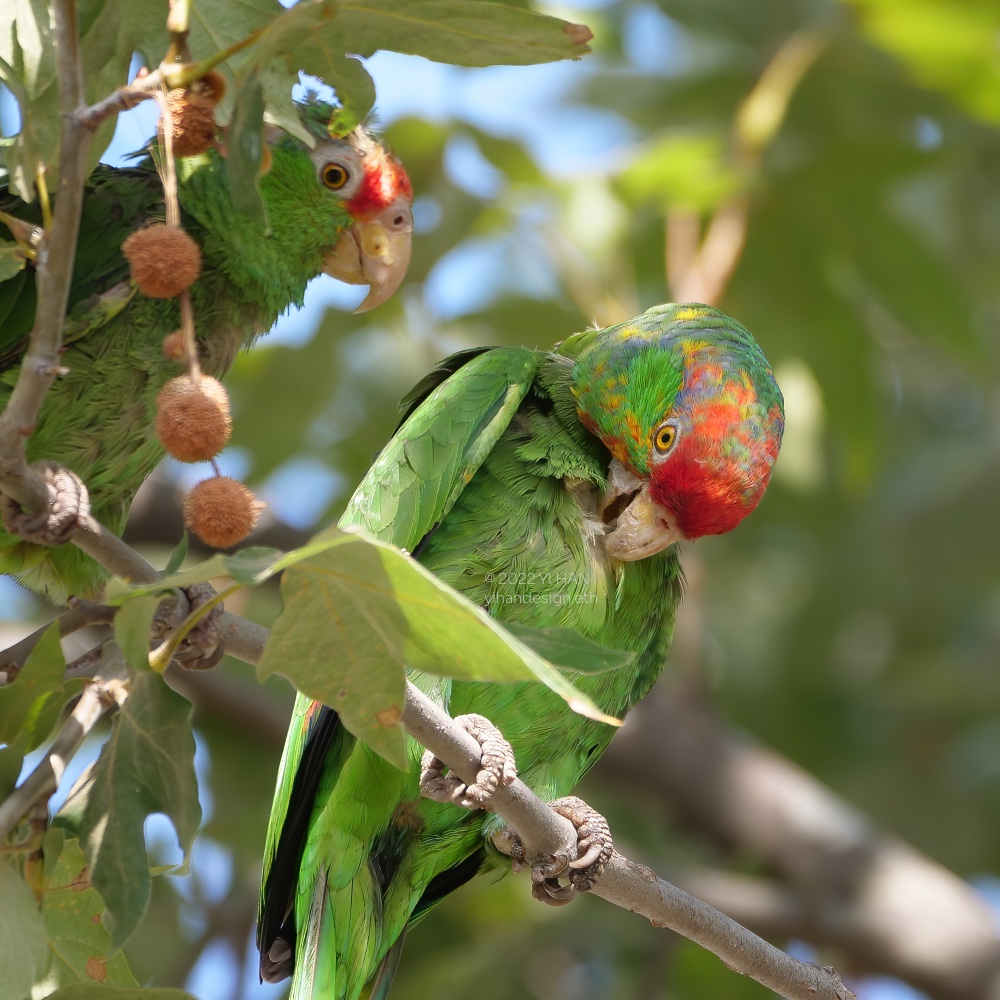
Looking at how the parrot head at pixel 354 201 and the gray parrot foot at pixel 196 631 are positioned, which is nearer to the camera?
the gray parrot foot at pixel 196 631

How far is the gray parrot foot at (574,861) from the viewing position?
8.74ft

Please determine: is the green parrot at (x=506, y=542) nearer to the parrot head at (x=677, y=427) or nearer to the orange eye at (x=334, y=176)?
the parrot head at (x=677, y=427)

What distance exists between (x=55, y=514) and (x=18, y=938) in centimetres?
66

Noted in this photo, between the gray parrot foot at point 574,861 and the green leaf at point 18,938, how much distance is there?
0.99 m

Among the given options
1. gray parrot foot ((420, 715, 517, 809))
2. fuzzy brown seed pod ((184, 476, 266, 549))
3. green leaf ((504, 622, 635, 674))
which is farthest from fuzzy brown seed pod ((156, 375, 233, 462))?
gray parrot foot ((420, 715, 517, 809))

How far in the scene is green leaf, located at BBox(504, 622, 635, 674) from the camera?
1756 mm

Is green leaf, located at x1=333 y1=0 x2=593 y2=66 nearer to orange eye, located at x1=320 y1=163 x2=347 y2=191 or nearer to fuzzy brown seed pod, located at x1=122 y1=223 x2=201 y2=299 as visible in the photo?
fuzzy brown seed pod, located at x1=122 y1=223 x2=201 y2=299

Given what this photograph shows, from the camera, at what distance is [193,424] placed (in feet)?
6.40

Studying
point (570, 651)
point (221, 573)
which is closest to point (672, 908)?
point (570, 651)

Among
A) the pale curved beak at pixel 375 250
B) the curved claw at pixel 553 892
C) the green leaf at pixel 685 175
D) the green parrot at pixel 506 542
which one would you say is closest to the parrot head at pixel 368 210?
the pale curved beak at pixel 375 250

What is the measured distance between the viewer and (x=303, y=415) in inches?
197

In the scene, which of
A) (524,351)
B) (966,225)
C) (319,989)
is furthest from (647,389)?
(966,225)

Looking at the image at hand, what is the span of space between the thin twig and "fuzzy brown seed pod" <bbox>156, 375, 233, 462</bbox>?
52 centimetres

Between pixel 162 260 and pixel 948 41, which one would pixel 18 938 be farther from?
pixel 948 41
